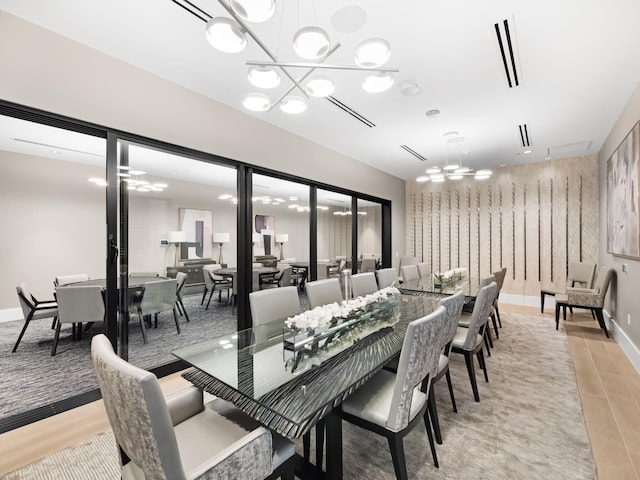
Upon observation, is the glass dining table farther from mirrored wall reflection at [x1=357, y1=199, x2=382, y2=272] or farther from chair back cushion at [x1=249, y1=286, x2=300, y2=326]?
mirrored wall reflection at [x1=357, y1=199, x2=382, y2=272]

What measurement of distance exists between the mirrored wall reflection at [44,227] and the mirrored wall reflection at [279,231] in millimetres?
2251

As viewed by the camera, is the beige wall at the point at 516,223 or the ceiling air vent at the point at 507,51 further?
the beige wall at the point at 516,223

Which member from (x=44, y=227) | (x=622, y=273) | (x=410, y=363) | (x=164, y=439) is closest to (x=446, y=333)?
(x=410, y=363)

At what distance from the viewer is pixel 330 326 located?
76.5 inches

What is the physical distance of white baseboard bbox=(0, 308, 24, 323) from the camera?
4.75m

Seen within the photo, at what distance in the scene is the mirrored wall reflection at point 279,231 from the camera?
4.09 m

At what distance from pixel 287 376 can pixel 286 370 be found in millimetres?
65

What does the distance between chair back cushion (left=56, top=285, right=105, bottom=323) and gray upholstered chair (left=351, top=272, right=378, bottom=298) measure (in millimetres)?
3064

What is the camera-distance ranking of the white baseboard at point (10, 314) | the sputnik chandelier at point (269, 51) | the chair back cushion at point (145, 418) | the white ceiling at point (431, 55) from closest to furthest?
the chair back cushion at point (145, 418)
the sputnik chandelier at point (269, 51)
the white ceiling at point (431, 55)
the white baseboard at point (10, 314)

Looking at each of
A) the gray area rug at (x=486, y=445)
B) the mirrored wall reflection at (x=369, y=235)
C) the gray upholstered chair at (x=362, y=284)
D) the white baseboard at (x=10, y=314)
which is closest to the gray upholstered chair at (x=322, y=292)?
the gray upholstered chair at (x=362, y=284)

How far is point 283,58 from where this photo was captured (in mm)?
2549

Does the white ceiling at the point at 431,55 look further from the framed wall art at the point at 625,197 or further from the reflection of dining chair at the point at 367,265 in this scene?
the reflection of dining chair at the point at 367,265

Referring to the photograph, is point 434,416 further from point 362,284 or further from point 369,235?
point 369,235

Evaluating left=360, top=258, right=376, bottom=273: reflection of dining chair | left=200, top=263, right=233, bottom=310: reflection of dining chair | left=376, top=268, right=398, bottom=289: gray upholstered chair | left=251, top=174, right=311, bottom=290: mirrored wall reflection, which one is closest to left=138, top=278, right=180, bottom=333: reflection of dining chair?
left=200, top=263, right=233, bottom=310: reflection of dining chair
